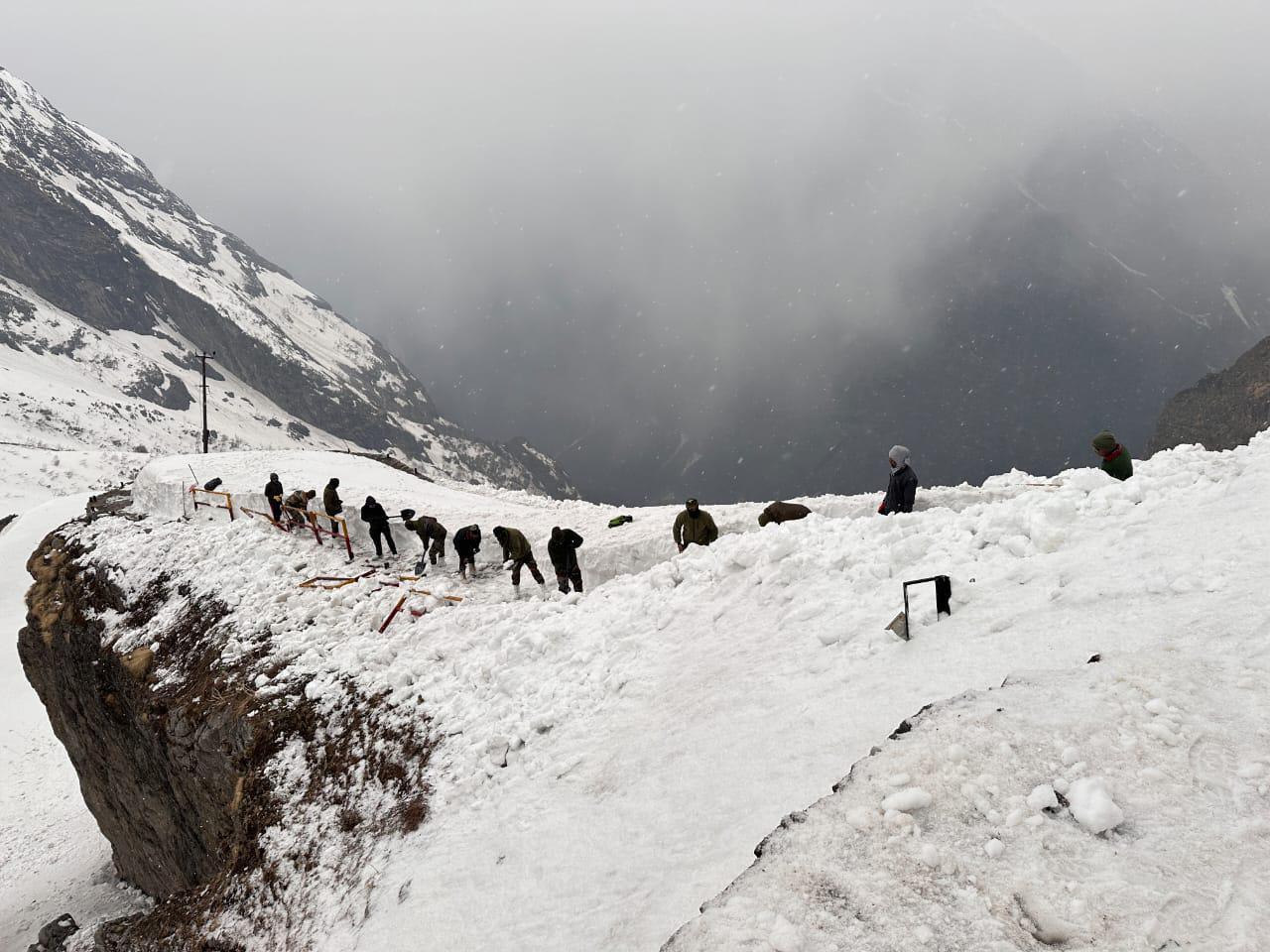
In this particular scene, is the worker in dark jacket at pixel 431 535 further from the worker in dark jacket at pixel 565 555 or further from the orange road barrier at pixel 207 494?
the orange road barrier at pixel 207 494

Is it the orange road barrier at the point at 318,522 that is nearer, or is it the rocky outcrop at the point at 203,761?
the rocky outcrop at the point at 203,761

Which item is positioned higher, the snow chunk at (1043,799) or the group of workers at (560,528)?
the group of workers at (560,528)

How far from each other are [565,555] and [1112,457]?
9.21 meters

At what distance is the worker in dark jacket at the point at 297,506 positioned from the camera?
58.0 ft

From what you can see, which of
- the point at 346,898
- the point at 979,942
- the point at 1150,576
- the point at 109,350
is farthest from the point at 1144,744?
the point at 109,350

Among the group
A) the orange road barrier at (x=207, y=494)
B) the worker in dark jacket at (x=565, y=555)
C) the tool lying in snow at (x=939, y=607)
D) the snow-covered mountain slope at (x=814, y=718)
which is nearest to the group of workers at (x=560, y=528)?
the worker in dark jacket at (x=565, y=555)

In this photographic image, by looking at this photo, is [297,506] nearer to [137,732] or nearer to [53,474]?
[137,732]

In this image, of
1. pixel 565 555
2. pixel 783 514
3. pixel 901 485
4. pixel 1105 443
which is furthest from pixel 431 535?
pixel 1105 443

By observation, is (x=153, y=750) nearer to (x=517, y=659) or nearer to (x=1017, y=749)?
(x=517, y=659)

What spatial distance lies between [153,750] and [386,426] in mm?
184251

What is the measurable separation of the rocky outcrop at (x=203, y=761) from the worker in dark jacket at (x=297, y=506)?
9.62ft

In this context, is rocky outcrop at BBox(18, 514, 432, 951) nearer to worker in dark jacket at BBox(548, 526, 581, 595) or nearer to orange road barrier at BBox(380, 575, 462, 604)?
orange road barrier at BBox(380, 575, 462, 604)

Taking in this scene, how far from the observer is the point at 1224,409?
299 ft

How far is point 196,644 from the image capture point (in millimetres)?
13469
